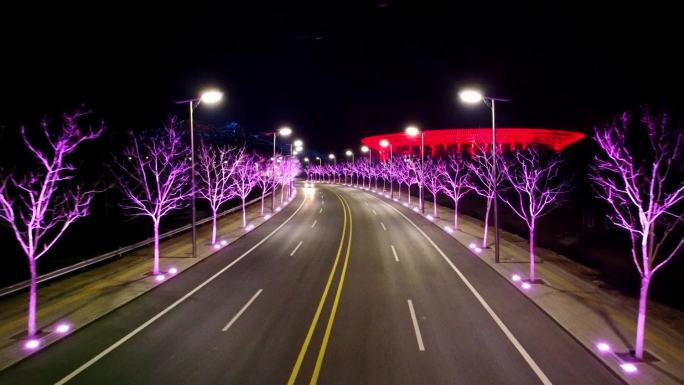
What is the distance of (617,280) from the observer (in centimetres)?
2050

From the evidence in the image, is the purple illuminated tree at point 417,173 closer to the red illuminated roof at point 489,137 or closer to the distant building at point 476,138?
the distant building at point 476,138

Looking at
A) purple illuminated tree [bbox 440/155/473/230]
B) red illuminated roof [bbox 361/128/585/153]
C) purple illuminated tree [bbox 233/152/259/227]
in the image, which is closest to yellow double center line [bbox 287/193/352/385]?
purple illuminated tree [bbox 233/152/259/227]

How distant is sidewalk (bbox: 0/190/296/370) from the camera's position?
40.7 feet

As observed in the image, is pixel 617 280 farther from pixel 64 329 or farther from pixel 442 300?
pixel 64 329

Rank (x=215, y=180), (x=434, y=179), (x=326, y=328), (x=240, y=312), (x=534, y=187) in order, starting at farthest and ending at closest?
1. (x=215, y=180)
2. (x=434, y=179)
3. (x=534, y=187)
4. (x=240, y=312)
5. (x=326, y=328)

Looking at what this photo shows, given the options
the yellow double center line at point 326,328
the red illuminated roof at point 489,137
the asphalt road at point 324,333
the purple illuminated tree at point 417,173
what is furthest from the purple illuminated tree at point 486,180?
the red illuminated roof at point 489,137

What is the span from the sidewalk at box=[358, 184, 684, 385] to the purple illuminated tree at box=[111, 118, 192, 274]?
15.7m

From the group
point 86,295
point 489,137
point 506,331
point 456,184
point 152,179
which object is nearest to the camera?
point 506,331

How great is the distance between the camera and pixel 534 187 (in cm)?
2864

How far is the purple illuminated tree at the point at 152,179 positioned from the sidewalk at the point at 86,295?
3.94 feet

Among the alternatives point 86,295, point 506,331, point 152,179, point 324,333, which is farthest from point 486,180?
point 152,179

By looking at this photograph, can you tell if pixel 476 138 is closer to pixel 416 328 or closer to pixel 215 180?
pixel 215 180

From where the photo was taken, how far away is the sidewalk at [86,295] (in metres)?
12.4

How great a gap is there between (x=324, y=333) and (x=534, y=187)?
21.0m
